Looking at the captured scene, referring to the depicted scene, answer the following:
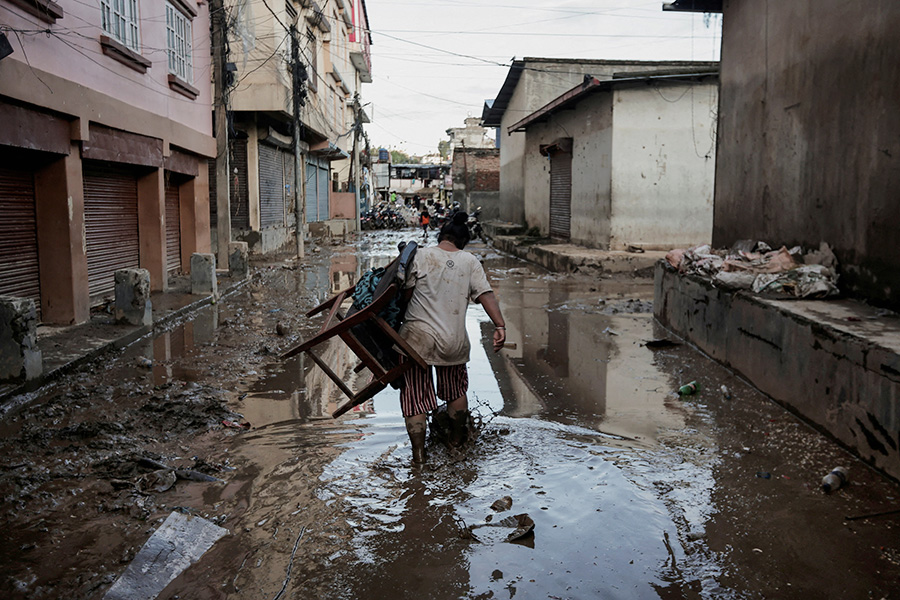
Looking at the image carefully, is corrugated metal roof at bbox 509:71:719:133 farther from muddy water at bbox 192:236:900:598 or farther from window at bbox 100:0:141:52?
muddy water at bbox 192:236:900:598

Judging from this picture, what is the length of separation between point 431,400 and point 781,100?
5.80 meters

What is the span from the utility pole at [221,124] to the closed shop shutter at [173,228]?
121cm

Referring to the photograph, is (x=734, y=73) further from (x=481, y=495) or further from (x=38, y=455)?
(x=38, y=455)

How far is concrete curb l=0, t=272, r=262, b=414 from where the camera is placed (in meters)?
5.84

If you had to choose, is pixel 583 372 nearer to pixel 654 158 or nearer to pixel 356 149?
pixel 654 158

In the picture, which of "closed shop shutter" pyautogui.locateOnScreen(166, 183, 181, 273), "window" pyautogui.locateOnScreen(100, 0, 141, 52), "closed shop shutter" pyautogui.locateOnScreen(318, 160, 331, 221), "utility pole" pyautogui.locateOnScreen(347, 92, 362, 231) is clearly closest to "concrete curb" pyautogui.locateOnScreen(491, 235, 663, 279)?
"closed shop shutter" pyautogui.locateOnScreen(166, 183, 181, 273)

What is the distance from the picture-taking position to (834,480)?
4.24 meters

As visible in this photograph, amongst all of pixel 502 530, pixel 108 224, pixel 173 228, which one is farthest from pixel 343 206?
pixel 502 530

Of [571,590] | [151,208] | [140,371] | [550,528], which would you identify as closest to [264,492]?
[550,528]

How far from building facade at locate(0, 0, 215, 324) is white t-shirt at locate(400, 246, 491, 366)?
182 inches

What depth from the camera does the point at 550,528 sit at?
3.76m

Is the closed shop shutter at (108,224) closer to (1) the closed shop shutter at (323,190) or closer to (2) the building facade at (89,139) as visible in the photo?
(2) the building facade at (89,139)

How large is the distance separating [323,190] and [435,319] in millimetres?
30744

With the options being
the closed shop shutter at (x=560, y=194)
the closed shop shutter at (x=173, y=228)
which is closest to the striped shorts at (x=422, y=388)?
the closed shop shutter at (x=173, y=228)
